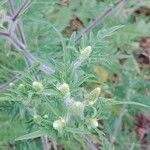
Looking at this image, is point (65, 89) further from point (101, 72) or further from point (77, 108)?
point (101, 72)

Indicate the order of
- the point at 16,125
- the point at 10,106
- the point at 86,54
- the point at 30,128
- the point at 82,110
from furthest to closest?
1. the point at 16,125
2. the point at 10,106
3. the point at 30,128
4. the point at 86,54
5. the point at 82,110

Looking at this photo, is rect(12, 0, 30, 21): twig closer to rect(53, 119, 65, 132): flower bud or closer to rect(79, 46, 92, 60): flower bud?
rect(79, 46, 92, 60): flower bud

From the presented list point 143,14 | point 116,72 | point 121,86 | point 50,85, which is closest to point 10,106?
point 50,85

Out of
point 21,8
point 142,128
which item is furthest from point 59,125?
point 142,128

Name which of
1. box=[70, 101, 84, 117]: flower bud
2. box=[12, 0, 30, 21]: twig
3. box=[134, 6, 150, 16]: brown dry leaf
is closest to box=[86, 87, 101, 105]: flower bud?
box=[70, 101, 84, 117]: flower bud

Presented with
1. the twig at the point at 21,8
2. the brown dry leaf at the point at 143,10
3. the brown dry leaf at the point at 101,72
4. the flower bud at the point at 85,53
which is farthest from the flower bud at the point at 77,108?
the brown dry leaf at the point at 143,10

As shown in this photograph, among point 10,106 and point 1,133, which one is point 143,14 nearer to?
point 1,133

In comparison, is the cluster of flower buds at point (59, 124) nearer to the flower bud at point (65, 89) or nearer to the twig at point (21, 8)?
the flower bud at point (65, 89)
